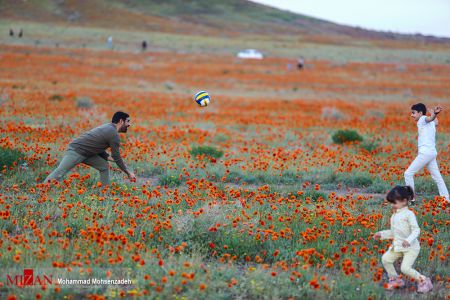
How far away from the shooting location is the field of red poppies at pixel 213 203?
5078mm

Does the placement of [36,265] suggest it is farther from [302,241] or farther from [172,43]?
[172,43]

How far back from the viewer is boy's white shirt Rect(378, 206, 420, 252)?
18.0 ft

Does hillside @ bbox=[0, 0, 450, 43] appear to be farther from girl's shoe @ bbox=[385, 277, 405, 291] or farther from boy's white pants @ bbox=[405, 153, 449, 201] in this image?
girl's shoe @ bbox=[385, 277, 405, 291]

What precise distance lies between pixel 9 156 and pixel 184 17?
4753 inches

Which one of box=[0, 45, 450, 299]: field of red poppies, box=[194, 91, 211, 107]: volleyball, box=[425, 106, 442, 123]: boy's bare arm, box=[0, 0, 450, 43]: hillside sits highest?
box=[0, 0, 450, 43]: hillside

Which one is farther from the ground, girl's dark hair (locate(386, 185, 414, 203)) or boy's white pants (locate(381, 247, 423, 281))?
girl's dark hair (locate(386, 185, 414, 203))

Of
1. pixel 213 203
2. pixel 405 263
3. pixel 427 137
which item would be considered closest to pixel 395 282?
pixel 405 263

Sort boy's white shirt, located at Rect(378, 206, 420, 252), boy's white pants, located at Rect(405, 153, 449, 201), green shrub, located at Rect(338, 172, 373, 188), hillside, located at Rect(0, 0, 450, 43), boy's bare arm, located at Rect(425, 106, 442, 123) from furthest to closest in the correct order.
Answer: hillside, located at Rect(0, 0, 450, 43) → green shrub, located at Rect(338, 172, 373, 188) → boy's white pants, located at Rect(405, 153, 449, 201) → boy's bare arm, located at Rect(425, 106, 442, 123) → boy's white shirt, located at Rect(378, 206, 420, 252)

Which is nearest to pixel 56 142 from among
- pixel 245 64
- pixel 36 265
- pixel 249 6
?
pixel 36 265

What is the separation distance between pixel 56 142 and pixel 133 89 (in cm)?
1639

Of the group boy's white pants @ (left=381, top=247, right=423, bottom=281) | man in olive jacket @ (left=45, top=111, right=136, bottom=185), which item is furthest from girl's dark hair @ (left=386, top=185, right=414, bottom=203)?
man in olive jacket @ (left=45, top=111, right=136, bottom=185)

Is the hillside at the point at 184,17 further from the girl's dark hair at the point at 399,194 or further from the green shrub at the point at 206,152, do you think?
the girl's dark hair at the point at 399,194

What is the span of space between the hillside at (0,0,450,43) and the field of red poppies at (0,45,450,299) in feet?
253

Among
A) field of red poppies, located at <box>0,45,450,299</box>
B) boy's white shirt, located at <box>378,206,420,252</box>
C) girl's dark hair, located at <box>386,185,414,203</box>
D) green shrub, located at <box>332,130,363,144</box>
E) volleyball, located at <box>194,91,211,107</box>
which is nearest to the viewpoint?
field of red poppies, located at <box>0,45,450,299</box>
